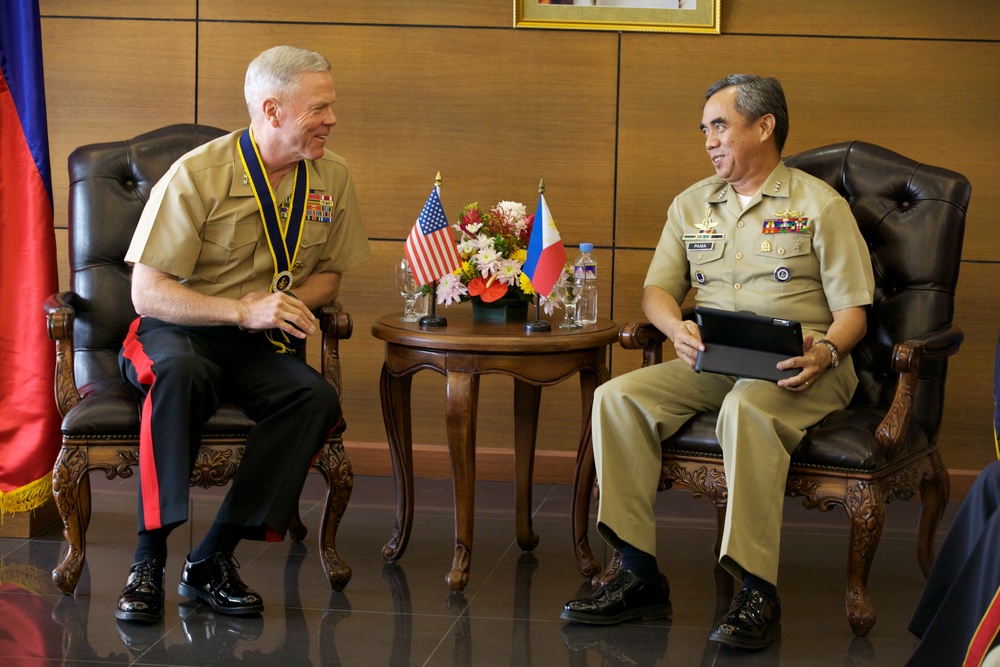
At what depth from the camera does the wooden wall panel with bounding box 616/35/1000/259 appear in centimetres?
424

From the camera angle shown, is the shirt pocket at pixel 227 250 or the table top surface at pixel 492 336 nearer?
the table top surface at pixel 492 336

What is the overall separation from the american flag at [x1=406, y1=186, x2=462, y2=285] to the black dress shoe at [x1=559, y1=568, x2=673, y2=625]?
3.37ft

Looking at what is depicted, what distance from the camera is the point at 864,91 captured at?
168 inches

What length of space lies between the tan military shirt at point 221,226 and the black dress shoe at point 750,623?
1.60 m

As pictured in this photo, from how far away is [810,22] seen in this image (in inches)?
167

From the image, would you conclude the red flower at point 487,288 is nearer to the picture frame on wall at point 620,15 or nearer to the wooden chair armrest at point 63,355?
the wooden chair armrest at point 63,355

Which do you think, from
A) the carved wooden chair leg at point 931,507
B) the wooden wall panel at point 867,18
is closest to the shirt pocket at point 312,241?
the wooden wall panel at point 867,18

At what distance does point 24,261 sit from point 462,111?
1.72 m

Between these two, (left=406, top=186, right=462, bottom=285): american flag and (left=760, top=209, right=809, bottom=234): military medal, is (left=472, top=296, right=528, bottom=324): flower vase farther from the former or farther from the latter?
(left=760, top=209, right=809, bottom=234): military medal

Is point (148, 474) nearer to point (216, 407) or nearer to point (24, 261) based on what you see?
point (216, 407)

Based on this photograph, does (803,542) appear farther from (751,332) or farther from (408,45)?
(408,45)

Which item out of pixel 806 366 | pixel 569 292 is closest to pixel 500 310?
pixel 569 292

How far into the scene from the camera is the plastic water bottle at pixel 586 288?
3.38 m

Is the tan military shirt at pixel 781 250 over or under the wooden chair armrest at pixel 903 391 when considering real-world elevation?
over
